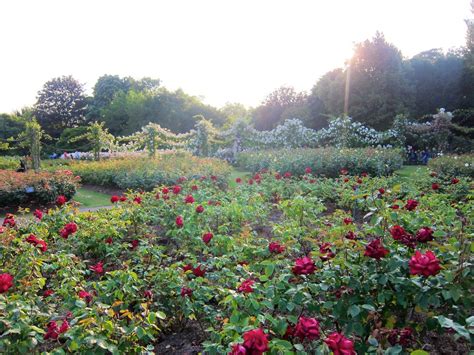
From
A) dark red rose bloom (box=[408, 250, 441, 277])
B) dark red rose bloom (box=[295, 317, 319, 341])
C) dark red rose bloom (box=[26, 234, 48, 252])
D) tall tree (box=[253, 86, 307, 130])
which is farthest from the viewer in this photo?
tall tree (box=[253, 86, 307, 130])

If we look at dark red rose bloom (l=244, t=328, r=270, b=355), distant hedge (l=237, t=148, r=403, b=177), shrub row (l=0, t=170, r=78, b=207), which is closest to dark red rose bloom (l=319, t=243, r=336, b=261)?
dark red rose bloom (l=244, t=328, r=270, b=355)

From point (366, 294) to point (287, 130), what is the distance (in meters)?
19.7

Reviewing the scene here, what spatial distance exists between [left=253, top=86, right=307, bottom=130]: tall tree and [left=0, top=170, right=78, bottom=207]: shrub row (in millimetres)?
24630

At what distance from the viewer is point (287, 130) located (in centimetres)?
2152

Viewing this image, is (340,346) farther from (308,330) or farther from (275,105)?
(275,105)

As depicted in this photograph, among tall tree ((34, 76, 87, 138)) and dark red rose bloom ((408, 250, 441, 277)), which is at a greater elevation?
Result: tall tree ((34, 76, 87, 138))

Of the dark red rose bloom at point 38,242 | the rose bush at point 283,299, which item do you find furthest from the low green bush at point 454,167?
the dark red rose bloom at point 38,242

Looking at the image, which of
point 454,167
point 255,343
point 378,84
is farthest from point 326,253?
point 378,84

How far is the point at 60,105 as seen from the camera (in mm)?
45750

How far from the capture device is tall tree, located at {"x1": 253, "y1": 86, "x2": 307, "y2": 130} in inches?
1324

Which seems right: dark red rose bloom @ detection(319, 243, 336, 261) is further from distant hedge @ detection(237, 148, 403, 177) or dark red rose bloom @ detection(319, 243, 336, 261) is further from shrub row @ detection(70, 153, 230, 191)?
distant hedge @ detection(237, 148, 403, 177)

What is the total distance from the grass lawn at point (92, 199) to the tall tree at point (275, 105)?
74.2 ft

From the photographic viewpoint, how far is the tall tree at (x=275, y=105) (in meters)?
33.6

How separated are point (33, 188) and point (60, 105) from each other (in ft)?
132
